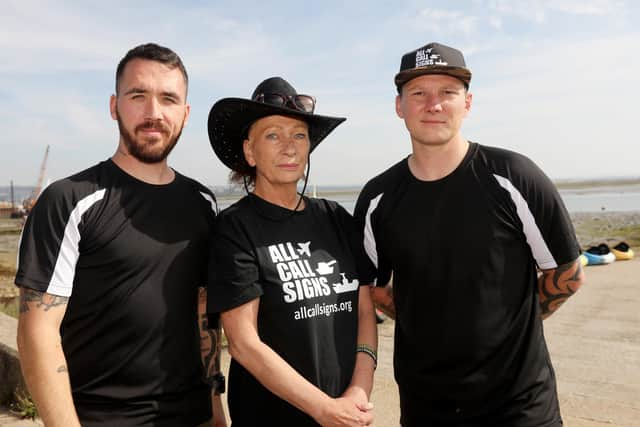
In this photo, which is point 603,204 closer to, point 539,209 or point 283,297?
point 539,209

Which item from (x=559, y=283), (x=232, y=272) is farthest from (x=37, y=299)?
(x=559, y=283)

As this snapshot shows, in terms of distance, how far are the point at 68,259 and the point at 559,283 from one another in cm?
273

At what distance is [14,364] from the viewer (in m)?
5.36

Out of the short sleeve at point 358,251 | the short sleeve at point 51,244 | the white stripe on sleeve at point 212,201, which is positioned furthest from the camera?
the white stripe on sleeve at point 212,201

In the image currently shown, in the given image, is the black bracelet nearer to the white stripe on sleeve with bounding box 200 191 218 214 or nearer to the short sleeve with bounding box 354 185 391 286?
the white stripe on sleeve with bounding box 200 191 218 214

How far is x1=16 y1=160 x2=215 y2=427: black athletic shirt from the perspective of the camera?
249 cm

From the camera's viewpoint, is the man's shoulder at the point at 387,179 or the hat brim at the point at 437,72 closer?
the hat brim at the point at 437,72

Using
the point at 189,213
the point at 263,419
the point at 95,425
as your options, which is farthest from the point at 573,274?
the point at 95,425

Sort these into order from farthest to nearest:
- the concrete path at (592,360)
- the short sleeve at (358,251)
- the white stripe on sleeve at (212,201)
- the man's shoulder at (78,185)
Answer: the concrete path at (592,360) → the white stripe on sleeve at (212,201) → the short sleeve at (358,251) → the man's shoulder at (78,185)

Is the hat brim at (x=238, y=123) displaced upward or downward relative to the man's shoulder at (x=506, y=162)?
upward

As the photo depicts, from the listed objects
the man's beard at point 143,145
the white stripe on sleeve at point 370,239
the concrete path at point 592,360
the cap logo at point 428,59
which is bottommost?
the concrete path at point 592,360

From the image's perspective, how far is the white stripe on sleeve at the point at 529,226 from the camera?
289cm

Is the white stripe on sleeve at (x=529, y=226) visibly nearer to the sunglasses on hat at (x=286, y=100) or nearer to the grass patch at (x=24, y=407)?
the sunglasses on hat at (x=286, y=100)

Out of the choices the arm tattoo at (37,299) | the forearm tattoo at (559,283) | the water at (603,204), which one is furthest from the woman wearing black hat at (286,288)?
the water at (603,204)
